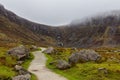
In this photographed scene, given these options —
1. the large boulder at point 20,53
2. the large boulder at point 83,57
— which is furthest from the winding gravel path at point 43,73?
the large boulder at point 20,53

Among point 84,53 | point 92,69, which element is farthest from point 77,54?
point 92,69

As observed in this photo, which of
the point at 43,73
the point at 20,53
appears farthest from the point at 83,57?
the point at 20,53

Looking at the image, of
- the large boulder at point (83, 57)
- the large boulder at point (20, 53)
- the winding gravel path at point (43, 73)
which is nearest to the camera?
the winding gravel path at point (43, 73)

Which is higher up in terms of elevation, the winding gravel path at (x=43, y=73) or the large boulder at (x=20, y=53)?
the large boulder at (x=20, y=53)

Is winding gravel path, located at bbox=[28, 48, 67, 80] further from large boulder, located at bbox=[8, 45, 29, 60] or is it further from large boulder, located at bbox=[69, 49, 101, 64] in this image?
large boulder, located at bbox=[8, 45, 29, 60]

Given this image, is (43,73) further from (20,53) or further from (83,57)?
(20,53)

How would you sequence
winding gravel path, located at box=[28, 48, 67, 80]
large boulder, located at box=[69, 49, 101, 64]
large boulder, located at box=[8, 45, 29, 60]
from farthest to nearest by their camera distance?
1. large boulder, located at box=[8, 45, 29, 60]
2. large boulder, located at box=[69, 49, 101, 64]
3. winding gravel path, located at box=[28, 48, 67, 80]

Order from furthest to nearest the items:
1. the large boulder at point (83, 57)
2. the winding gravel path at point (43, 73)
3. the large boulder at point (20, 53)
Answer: the large boulder at point (20, 53) < the large boulder at point (83, 57) < the winding gravel path at point (43, 73)

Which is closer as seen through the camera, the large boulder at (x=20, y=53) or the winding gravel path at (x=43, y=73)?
the winding gravel path at (x=43, y=73)

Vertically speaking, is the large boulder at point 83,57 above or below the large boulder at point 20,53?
below

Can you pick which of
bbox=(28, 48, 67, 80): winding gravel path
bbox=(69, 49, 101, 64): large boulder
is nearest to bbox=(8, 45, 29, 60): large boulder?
bbox=(28, 48, 67, 80): winding gravel path

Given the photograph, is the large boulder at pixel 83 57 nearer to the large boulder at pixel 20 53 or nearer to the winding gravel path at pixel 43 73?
the winding gravel path at pixel 43 73

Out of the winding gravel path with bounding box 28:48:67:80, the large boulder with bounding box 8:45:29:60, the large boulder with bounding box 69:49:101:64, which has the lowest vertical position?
the winding gravel path with bounding box 28:48:67:80

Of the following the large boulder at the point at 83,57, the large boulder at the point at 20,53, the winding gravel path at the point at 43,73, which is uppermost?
the large boulder at the point at 20,53
